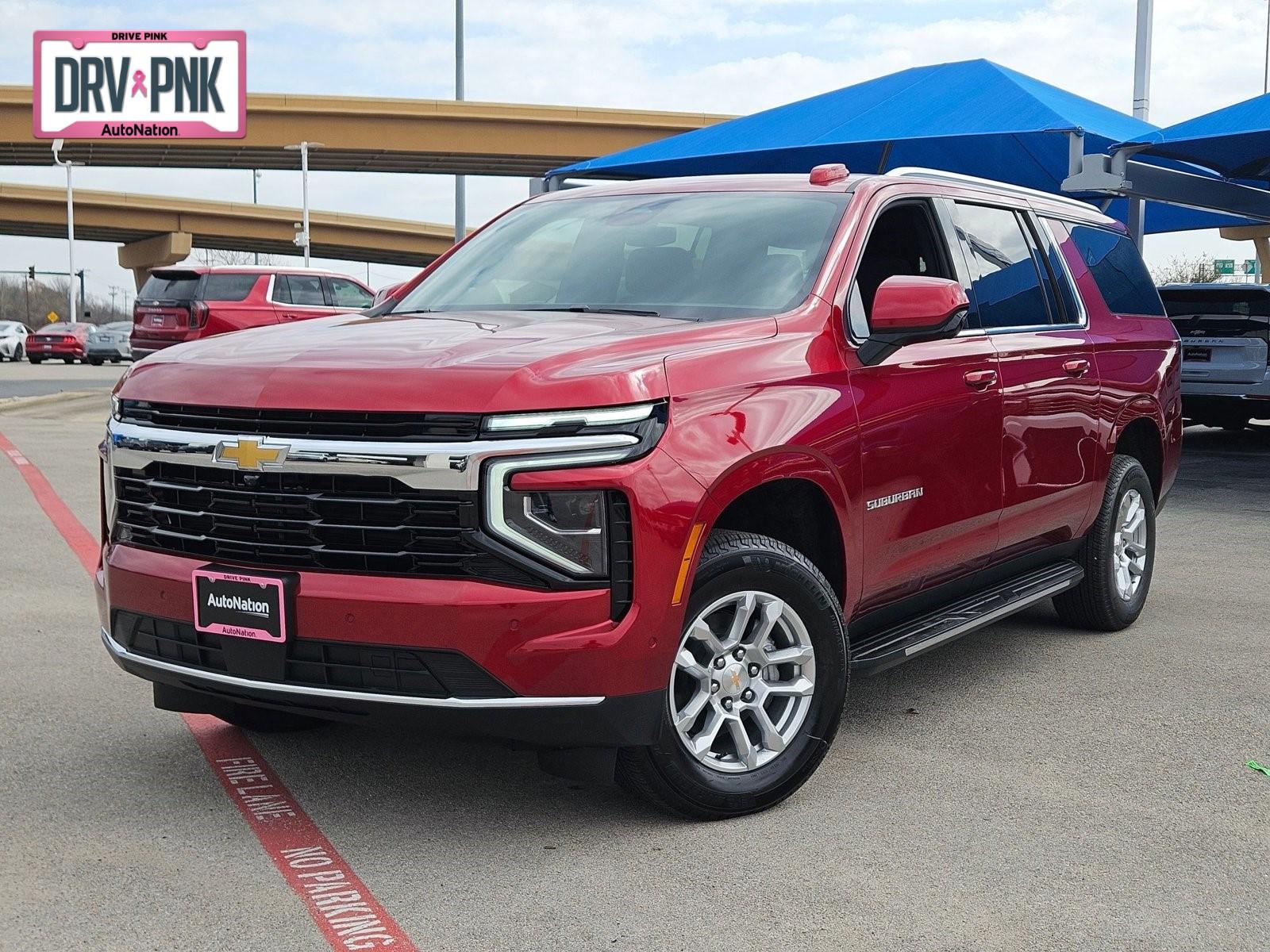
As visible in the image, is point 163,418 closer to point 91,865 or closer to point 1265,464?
point 91,865

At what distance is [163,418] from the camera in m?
3.91

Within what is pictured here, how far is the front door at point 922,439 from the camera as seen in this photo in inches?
176

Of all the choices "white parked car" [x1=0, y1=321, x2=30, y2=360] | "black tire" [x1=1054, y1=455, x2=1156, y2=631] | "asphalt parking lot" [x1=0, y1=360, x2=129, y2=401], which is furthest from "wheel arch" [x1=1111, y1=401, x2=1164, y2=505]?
"white parked car" [x1=0, y1=321, x2=30, y2=360]

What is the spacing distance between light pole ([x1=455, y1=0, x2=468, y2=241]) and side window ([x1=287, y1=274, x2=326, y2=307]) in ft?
41.8

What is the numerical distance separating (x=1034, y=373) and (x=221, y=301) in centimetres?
1597

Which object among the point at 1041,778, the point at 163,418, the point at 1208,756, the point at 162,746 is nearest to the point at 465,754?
the point at 162,746

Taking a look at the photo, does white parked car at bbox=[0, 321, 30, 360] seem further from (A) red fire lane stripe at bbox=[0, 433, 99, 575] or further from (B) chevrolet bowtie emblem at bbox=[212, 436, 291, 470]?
(B) chevrolet bowtie emblem at bbox=[212, 436, 291, 470]

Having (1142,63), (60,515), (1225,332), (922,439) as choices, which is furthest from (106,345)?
(922,439)

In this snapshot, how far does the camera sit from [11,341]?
141 ft

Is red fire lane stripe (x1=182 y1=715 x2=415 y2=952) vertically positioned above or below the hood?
below

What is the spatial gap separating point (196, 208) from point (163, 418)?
69647 mm

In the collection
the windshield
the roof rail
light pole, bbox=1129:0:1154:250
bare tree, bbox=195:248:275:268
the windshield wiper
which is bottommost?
bare tree, bbox=195:248:275:268

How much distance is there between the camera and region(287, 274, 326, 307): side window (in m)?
20.3

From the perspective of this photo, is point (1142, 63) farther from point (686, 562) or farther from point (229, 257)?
point (229, 257)
